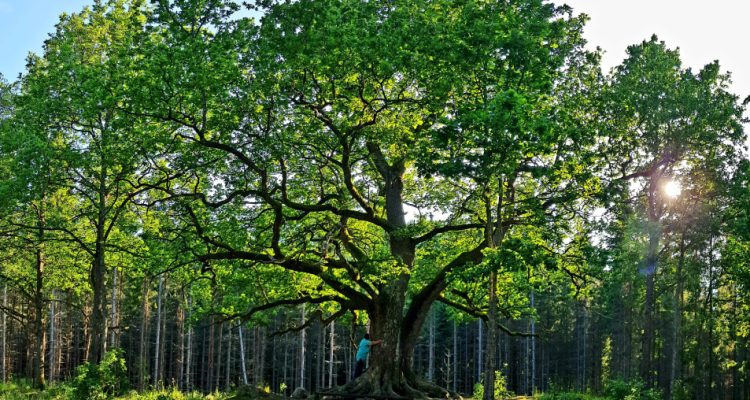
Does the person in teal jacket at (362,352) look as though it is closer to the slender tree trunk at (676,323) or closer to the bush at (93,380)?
the bush at (93,380)

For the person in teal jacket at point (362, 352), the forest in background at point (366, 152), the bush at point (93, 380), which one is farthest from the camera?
the person in teal jacket at point (362, 352)

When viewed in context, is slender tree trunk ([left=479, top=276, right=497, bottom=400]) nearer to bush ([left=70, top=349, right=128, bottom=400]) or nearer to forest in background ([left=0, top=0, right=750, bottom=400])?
forest in background ([left=0, top=0, right=750, bottom=400])

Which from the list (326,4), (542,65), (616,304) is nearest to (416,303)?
(542,65)

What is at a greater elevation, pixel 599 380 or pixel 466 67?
pixel 466 67

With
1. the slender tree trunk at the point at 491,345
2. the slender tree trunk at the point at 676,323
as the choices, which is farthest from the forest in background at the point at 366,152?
the slender tree trunk at the point at 676,323

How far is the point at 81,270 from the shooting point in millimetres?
32438

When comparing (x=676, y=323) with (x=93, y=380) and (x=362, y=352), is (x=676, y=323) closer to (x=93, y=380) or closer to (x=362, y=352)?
(x=362, y=352)

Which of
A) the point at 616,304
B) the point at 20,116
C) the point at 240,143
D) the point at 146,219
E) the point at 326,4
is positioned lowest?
the point at 616,304

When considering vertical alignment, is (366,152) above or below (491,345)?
above

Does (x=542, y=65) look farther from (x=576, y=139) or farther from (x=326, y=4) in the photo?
(x=326, y=4)

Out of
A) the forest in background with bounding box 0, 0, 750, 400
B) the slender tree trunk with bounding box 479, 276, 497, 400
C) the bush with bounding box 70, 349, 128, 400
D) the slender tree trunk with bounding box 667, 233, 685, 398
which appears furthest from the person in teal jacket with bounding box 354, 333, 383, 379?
the slender tree trunk with bounding box 667, 233, 685, 398

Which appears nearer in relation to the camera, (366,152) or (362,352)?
(366,152)

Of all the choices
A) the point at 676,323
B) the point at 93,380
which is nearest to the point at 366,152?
the point at 93,380

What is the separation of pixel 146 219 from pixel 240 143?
27.9 feet
